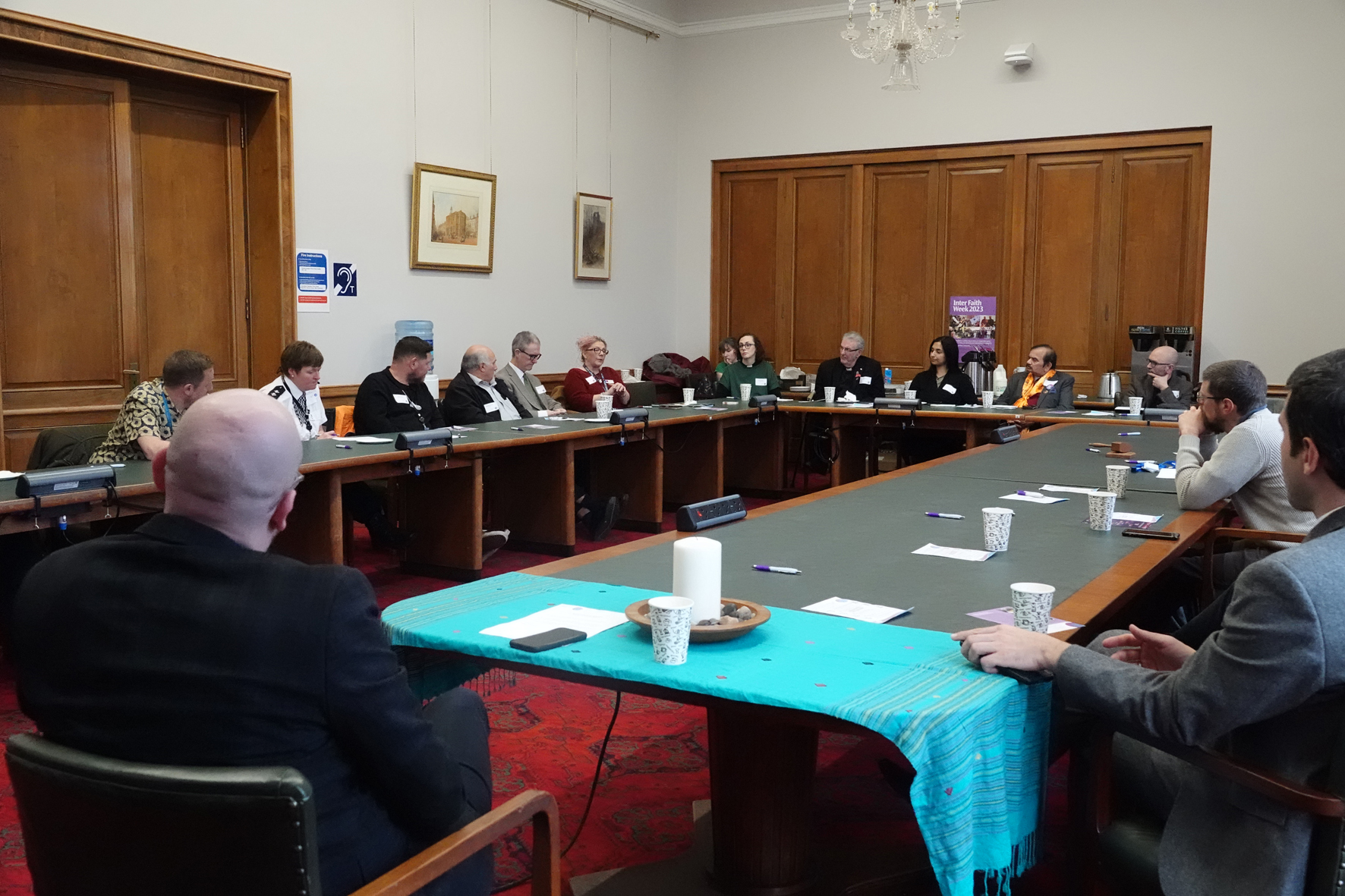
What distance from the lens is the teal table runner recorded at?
159cm

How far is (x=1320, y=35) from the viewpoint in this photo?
792 centimetres

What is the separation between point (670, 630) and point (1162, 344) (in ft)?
24.8

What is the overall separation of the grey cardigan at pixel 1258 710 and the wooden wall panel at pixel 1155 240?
7.72 meters

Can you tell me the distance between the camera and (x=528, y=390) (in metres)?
7.55

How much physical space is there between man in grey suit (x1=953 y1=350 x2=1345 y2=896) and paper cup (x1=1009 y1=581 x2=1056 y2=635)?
8.1 inches

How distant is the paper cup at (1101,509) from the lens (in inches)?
121

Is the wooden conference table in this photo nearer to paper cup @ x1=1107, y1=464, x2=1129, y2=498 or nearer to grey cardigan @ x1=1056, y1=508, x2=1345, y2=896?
paper cup @ x1=1107, y1=464, x2=1129, y2=498

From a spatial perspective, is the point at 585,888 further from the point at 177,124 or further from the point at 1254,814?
the point at 177,124

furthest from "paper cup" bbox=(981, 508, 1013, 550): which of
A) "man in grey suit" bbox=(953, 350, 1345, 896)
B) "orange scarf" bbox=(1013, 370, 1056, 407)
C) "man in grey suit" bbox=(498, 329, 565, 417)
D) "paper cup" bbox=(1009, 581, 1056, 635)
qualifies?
"orange scarf" bbox=(1013, 370, 1056, 407)

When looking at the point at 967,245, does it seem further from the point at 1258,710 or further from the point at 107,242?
the point at 1258,710

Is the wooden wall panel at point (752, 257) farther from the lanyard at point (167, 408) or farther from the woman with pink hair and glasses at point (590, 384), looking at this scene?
the lanyard at point (167, 408)

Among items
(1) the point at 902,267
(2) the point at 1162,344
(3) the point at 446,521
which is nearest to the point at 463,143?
(3) the point at 446,521

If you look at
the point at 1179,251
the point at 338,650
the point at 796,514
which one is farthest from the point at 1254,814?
the point at 1179,251

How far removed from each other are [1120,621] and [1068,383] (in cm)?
470
